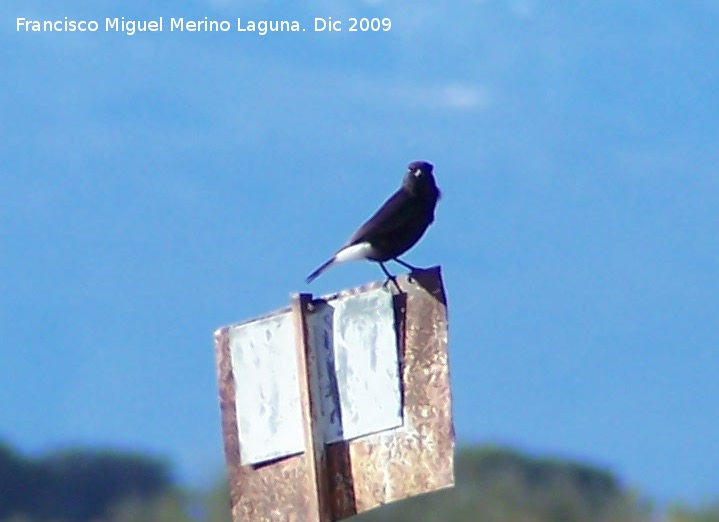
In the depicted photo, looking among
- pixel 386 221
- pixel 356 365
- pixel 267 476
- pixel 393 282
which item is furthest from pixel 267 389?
pixel 386 221

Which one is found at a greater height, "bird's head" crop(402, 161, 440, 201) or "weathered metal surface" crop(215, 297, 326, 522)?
"bird's head" crop(402, 161, 440, 201)

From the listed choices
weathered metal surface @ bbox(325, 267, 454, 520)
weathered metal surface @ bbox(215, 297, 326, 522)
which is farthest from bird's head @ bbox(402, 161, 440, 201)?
weathered metal surface @ bbox(325, 267, 454, 520)

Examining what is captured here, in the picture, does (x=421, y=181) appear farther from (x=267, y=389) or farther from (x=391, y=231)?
(x=267, y=389)

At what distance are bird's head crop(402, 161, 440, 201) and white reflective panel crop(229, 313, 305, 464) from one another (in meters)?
1.42

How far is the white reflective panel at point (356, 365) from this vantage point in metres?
2.58

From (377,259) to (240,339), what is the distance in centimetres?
102

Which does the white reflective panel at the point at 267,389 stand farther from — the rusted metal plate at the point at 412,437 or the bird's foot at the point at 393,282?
the bird's foot at the point at 393,282

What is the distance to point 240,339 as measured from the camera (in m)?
2.94

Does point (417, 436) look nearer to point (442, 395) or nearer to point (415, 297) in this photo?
point (442, 395)

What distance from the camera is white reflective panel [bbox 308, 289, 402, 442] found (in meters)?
2.58

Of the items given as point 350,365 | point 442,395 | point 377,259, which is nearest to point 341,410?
point 350,365

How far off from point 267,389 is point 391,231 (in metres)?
1.15

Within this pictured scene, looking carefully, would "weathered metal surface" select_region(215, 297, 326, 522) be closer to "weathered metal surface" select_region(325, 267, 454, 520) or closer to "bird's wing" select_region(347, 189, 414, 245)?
"weathered metal surface" select_region(325, 267, 454, 520)

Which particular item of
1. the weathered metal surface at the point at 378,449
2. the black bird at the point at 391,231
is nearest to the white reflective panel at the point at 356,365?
the weathered metal surface at the point at 378,449
